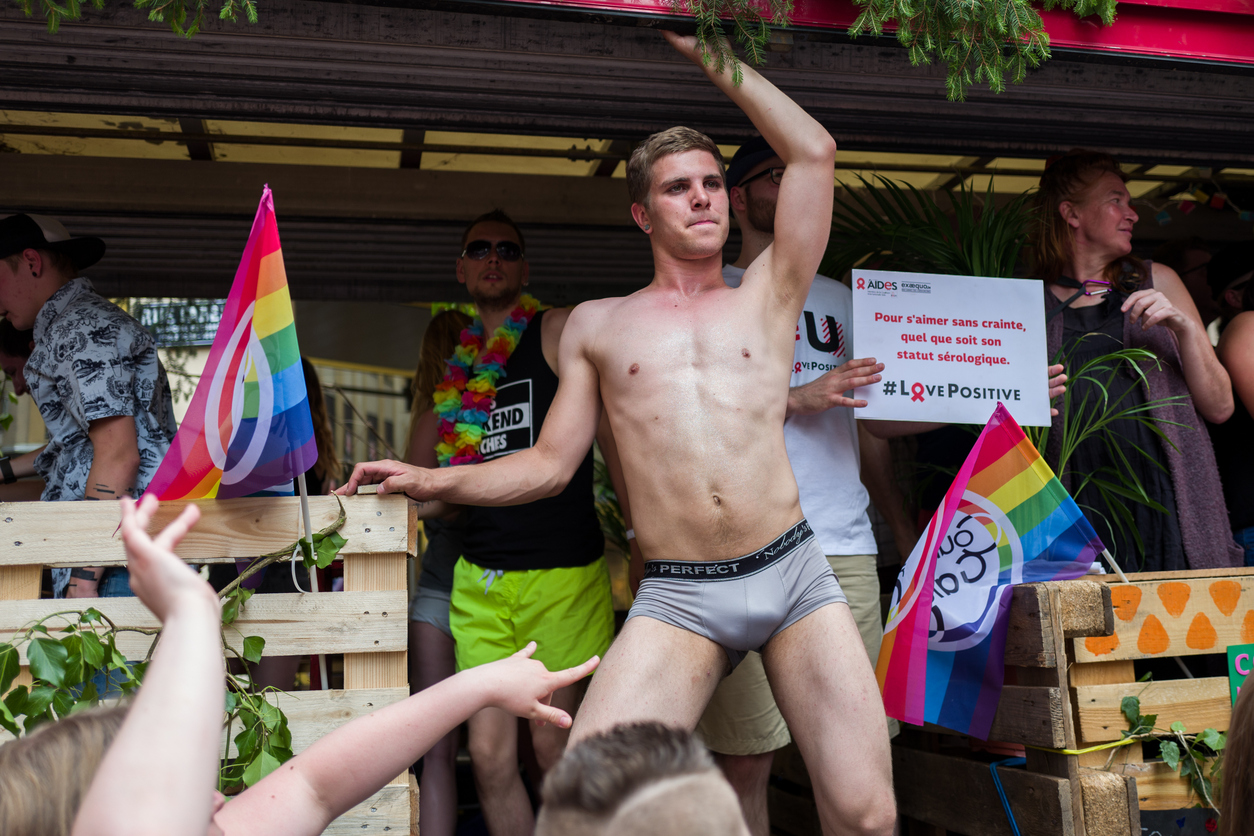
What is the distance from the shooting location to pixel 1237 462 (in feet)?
12.4

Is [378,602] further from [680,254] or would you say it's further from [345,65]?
[345,65]

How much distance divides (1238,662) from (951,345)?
127 cm

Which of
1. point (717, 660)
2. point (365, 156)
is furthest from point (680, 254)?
point (365, 156)

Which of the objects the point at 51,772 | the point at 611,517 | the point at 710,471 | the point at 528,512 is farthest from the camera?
the point at 611,517

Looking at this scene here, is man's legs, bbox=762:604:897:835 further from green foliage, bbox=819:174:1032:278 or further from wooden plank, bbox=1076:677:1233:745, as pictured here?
green foliage, bbox=819:174:1032:278

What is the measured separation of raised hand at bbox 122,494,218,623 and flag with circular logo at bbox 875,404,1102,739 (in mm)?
2319

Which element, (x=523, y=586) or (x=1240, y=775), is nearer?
(x=1240, y=775)

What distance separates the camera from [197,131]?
15.4ft

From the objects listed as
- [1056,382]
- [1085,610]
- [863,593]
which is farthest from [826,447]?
[1085,610]

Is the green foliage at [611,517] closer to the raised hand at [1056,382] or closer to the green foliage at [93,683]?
the raised hand at [1056,382]

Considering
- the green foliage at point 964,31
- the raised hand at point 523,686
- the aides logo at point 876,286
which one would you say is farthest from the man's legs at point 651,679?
the green foliage at point 964,31

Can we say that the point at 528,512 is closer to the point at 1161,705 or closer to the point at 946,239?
the point at 946,239

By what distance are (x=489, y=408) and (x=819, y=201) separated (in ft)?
5.62

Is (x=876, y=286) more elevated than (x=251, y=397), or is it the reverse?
(x=876, y=286)
